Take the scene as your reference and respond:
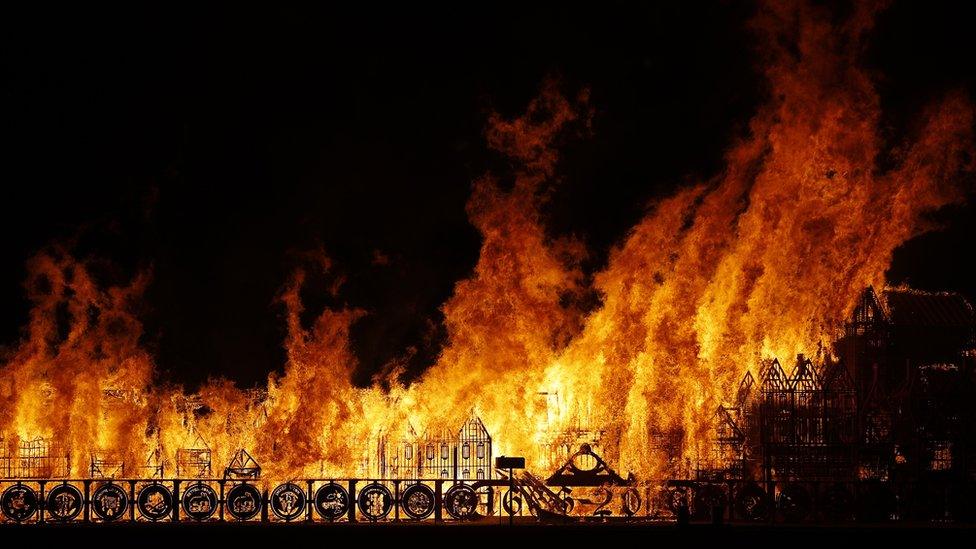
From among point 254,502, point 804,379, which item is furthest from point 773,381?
point 254,502

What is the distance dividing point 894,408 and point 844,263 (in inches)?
179

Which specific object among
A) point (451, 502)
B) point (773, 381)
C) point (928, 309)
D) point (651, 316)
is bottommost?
point (451, 502)

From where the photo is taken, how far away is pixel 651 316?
115ft

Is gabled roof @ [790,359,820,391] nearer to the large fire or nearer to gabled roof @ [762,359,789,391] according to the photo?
gabled roof @ [762,359,789,391]

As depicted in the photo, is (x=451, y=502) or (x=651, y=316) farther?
(x=651, y=316)

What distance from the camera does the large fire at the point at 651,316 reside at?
112 ft

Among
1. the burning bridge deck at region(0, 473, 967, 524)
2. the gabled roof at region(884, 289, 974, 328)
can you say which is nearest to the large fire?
the burning bridge deck at region(0, 473, 967, 524)

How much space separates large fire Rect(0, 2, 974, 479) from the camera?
3406 centimetres

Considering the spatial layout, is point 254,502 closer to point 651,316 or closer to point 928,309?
point 651,316

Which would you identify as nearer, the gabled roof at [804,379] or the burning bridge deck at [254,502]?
the burning bridge deck at [254,502]

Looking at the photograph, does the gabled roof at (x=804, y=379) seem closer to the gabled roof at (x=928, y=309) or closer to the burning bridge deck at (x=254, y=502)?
the burning bridge deck at (x=254, y=502)

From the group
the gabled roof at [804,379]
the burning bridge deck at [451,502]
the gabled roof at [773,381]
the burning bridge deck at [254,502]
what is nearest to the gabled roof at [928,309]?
the gabled roof at [804,379]

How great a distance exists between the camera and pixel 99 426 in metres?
36.6

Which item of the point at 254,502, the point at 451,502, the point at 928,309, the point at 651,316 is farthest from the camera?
the point at 928,309
